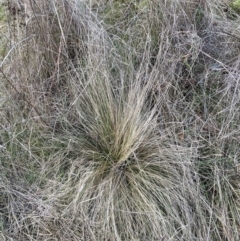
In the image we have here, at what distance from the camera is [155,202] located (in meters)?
1.46

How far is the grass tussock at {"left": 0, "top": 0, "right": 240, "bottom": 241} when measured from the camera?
56.4 inches

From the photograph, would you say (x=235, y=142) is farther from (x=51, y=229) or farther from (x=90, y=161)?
(x=51, y=229)

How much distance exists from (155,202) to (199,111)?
0.48 metres

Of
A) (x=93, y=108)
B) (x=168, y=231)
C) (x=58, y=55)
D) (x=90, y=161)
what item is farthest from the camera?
(x=58, y=55)

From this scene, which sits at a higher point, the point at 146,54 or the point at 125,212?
the point at 146,54

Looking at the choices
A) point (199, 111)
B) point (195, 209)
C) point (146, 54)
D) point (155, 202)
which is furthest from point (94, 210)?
point (146, 54)

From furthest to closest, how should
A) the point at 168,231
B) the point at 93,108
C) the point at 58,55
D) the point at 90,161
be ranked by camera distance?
the point at 58,55 < the point at 93,108 < the point at 90,161 < the point at 168,231

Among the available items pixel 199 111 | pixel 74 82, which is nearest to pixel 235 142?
pixel 199 111

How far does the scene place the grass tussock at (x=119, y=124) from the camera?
1434 mm

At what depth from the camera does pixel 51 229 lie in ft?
4.64

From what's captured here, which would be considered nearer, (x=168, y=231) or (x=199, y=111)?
(x=168, y=231)

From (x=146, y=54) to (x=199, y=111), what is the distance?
13.7 inches

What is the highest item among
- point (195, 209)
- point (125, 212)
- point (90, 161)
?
point (90, 161)

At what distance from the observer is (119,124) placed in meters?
1.59
